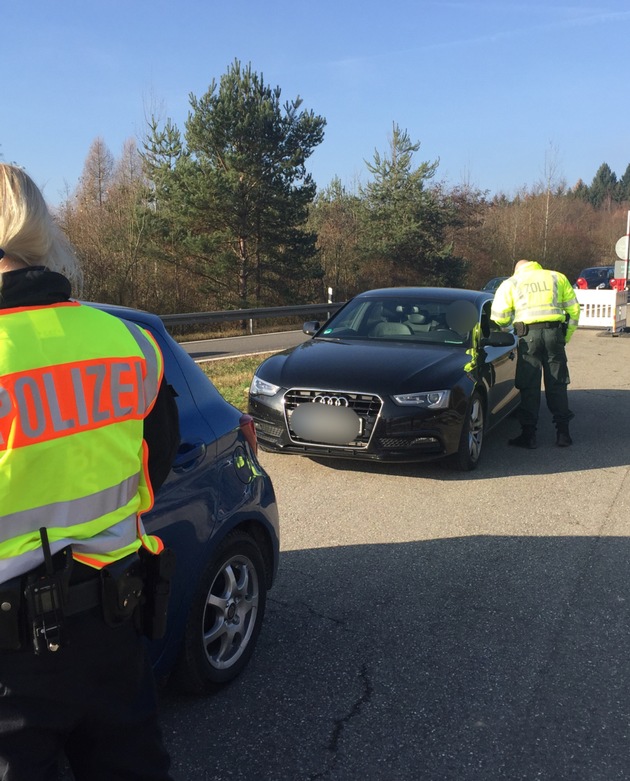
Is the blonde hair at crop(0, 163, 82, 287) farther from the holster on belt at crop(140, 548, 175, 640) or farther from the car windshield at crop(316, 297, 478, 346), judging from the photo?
the car windshield at crop(316, 297, 478, 346)

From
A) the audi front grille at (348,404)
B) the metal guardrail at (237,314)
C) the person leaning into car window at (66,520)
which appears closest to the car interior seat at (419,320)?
the audi front grille at (348,404)

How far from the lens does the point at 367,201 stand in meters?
38.7

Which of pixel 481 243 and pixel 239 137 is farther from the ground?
pixel 239 137

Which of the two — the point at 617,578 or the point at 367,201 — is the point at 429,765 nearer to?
the point at 617,578

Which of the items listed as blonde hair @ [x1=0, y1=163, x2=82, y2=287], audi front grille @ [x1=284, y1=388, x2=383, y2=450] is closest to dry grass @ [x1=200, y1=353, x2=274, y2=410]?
audi front grille @ [x1=284, y1=388, x2=383, y2=450]

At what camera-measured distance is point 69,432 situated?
162 centimetres

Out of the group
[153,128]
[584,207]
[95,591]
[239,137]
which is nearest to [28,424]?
[95,591]

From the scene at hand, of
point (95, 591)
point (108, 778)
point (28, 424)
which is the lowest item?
point (108, 778)

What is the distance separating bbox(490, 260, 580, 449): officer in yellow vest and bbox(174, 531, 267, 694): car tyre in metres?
4.87

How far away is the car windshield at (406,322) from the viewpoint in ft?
24.5

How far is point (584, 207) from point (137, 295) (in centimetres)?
5236

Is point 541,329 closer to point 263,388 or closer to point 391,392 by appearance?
point 391,392

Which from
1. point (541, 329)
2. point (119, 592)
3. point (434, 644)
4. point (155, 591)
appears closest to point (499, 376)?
point (541, 329)

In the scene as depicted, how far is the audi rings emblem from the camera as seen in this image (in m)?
6.23
